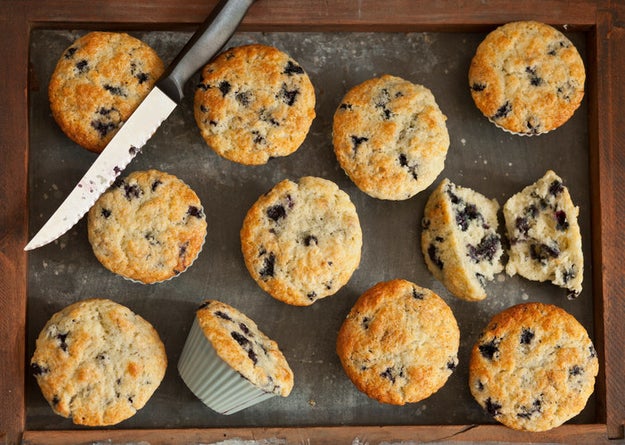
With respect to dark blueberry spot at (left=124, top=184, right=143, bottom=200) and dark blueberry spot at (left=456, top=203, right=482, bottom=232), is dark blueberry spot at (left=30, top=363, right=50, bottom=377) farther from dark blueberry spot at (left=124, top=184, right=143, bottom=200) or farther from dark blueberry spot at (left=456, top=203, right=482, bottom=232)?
dark blueberry spot at (left=456, top=203, right=482, bottom=232)

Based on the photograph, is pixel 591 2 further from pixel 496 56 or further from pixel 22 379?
pixel 22 379

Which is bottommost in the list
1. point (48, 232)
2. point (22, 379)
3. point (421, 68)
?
point (22, 379)

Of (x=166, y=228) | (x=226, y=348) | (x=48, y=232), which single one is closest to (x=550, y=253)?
(x=226, y=348)

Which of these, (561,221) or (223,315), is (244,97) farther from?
(561,221)

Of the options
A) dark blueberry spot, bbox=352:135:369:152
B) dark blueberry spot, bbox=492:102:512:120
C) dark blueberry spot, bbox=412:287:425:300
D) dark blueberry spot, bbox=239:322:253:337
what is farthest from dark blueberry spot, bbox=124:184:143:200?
dark blueberry spot, bbox=492:102:512:120

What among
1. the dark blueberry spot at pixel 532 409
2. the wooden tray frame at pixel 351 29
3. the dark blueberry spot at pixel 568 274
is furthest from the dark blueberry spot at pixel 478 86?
the dark blueberry spot at pixel 532 409

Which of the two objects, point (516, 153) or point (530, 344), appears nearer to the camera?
point (530, 344)

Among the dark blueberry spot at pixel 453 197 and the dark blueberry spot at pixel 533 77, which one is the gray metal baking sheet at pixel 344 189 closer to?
the dark blueberry spot at pixel 453 197
